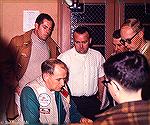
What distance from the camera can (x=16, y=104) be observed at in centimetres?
390

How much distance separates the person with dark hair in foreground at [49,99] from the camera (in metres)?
2.31

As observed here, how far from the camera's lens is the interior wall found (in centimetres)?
419

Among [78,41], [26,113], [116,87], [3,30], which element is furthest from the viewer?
[3,30]

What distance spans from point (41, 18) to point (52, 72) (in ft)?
4.66

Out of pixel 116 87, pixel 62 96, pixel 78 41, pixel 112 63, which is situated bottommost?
pixel 62 96

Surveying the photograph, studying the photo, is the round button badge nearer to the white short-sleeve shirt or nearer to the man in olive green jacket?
the white short-sleeve shirt

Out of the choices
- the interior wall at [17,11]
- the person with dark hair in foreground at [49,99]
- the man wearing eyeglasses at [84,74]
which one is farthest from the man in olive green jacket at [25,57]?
the person with dark hair in foreground at [49,99]

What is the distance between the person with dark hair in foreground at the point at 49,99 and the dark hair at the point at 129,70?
949mm

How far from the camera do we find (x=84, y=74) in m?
3.80

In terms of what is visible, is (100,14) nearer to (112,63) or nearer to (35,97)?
(35,97)

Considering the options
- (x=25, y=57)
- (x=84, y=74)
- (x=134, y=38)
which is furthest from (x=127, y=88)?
(x=25, y=57)

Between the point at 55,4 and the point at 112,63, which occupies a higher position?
the point at 55,4

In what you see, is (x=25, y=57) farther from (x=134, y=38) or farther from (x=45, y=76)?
(x=134, y=38)

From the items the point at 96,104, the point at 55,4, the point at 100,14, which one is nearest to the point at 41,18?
the point at 55,4
